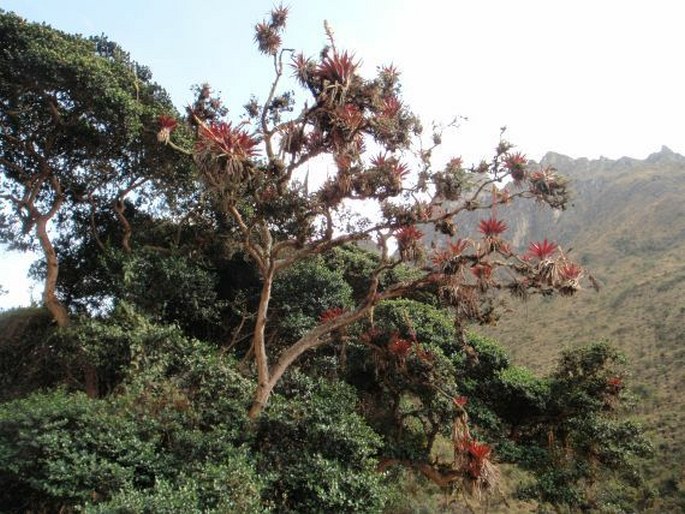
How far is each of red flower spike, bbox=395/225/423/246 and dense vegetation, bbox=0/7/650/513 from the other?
0.9 inches

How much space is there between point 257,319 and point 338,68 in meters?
4.19

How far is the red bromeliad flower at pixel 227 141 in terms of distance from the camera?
7691 millimetres

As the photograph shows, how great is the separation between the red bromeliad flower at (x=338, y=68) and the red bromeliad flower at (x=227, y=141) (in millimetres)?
1522

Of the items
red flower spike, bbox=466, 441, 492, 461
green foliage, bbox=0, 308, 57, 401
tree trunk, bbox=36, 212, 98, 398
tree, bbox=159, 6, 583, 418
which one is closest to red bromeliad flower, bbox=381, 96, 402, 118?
tree, bbox=159, 6, 583, 418

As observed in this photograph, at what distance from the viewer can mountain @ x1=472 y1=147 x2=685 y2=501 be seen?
2273cm

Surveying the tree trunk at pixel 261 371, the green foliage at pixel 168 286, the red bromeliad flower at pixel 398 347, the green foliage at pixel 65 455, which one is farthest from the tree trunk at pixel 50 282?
the red bromeliad flower at pixel 398 347

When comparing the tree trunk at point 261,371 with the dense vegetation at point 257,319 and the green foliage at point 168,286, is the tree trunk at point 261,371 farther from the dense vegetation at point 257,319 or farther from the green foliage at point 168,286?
the green foliage at point 168,286

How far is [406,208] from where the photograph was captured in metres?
8.97

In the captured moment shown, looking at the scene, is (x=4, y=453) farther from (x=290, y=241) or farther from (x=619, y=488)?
(x=619, y=488)

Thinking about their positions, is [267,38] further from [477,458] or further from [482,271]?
[477,458]

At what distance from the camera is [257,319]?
31.5ft

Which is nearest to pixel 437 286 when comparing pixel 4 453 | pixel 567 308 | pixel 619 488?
pixel 4 453

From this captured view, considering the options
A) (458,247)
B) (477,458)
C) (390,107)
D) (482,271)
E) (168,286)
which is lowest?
(477,458)

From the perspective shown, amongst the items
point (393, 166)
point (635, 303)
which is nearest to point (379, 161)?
point (393, 166)
